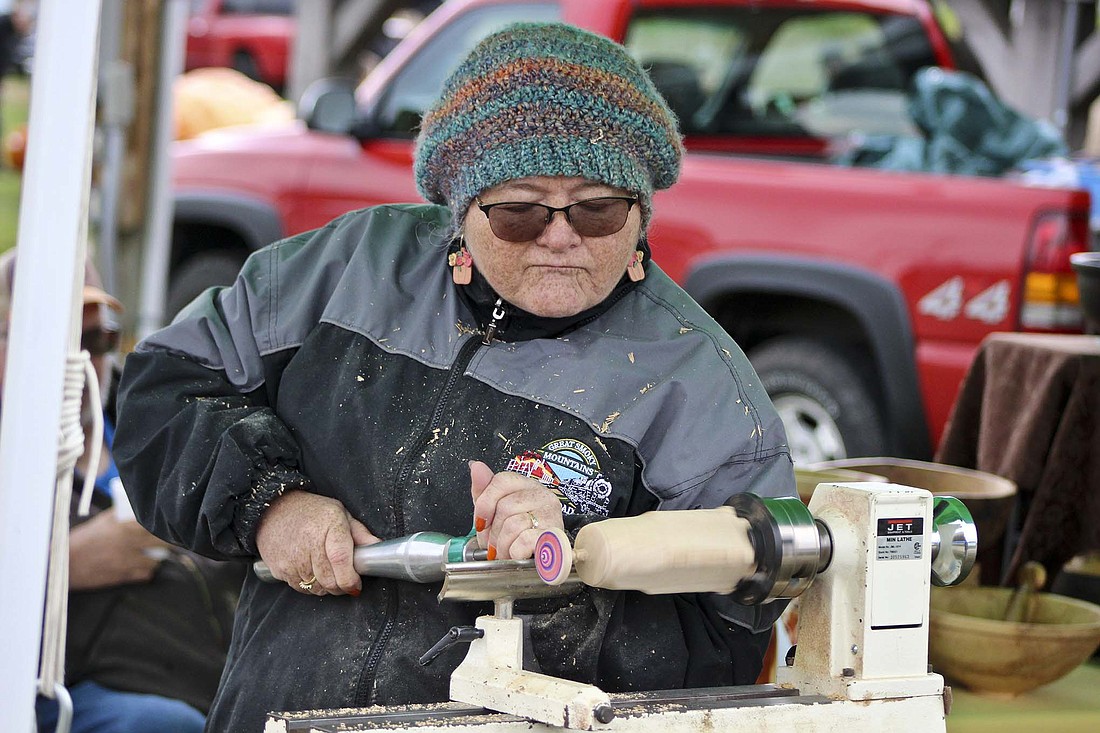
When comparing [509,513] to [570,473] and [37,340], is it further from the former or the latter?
[37,340]

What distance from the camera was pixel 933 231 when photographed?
4.59 m

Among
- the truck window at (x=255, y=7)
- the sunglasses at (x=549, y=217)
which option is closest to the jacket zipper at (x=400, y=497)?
the sunglasses at (x=549, y=217)

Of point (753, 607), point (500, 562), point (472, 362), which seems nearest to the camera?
A: point (500, 562)

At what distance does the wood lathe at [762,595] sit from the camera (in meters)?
1.40

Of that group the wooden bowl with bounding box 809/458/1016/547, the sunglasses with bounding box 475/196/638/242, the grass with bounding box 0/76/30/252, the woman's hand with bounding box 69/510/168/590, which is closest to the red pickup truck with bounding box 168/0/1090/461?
the wooden bowl with bounding box 809/458/1016/547

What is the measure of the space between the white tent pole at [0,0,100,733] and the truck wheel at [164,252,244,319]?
14.4ft

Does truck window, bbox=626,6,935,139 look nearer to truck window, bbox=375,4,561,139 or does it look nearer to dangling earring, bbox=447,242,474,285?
truck window, bbox=375,4,561,139

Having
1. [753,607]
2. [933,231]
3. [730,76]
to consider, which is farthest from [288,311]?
[730,76]

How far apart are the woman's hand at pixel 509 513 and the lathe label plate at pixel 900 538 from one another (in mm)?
368

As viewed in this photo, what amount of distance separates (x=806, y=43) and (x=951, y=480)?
323 cm

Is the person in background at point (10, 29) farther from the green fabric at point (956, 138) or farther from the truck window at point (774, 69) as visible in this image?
the green fabric at point (956, 138)

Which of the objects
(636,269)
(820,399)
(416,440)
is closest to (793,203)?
(820,399)

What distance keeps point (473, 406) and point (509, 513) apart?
0.37 m

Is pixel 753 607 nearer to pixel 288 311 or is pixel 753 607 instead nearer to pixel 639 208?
pixel 639 208
